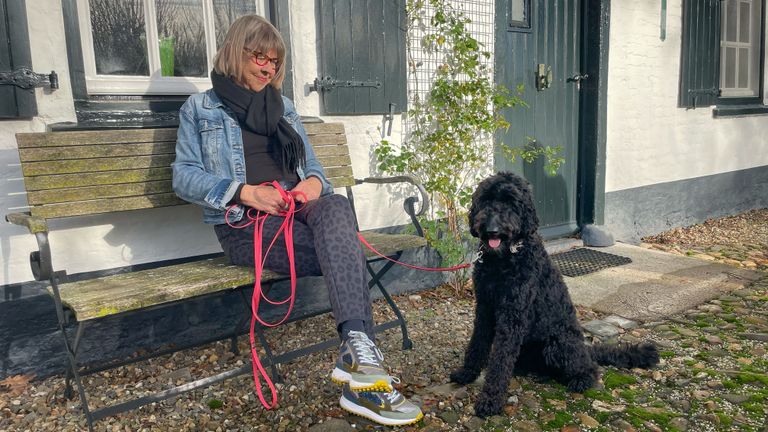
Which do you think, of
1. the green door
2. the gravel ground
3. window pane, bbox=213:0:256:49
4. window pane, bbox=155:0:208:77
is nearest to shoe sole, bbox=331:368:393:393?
the gravel ground

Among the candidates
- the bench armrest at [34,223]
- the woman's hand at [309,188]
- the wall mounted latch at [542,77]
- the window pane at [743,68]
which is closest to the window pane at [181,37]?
the woman's hand at [309,188]

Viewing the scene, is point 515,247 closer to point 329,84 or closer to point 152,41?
point 329,84

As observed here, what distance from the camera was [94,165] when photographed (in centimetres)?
284

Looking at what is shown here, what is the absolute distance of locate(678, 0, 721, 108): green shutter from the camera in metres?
6.14

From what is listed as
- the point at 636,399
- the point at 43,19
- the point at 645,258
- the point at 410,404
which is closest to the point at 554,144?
the point at 645,258

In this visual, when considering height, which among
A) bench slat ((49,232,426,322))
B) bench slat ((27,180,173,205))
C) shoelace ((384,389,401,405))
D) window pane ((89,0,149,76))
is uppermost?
window pane ((89,0,149,76))

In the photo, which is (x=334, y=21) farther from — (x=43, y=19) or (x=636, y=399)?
(x=636, y=399)

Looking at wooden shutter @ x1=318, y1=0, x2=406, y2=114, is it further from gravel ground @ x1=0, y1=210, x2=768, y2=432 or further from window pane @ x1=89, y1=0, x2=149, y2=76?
gravel ground @ x1=0, y1=210, x2=768, y2=432

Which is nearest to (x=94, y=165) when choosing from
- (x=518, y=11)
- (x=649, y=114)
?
(x=518, y=11)

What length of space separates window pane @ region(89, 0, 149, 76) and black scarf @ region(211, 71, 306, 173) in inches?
28.5

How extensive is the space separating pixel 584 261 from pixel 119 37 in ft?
12.6

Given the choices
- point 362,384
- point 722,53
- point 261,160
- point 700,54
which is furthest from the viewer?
point 722,53

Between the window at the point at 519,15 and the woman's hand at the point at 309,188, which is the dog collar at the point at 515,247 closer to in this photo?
the woman's hand at the point at 309,188

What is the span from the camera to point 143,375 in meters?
3.04
